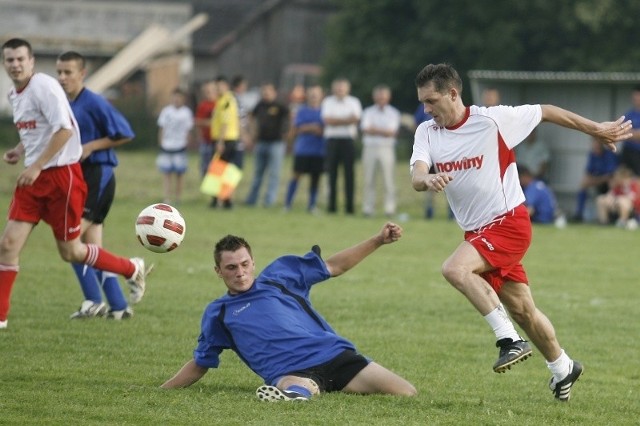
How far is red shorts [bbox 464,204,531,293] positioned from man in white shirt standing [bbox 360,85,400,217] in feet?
46.3

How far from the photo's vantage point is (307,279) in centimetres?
774

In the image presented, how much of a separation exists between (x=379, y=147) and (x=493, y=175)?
14.3m

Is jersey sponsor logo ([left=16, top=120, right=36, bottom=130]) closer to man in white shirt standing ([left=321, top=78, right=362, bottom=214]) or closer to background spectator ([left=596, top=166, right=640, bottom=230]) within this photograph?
man in white shirt standing ([left=321, top=78, right=362, bottom=214])

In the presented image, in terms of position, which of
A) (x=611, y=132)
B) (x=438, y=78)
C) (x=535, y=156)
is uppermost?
(x=438, y=78)

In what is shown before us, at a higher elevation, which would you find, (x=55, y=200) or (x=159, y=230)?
(x=55, y=200)

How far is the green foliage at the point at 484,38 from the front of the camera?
147ft

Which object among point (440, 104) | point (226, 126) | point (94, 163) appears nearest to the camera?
point (440, 104)

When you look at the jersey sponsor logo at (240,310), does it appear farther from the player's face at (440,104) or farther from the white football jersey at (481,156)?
the player's face at (440,104)

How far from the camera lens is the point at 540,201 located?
2152 centimetres

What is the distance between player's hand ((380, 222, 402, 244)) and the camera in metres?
7.44

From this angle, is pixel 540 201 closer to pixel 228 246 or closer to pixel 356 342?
pixel 356 342

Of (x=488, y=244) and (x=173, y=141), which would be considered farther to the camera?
(x=173, y=141)

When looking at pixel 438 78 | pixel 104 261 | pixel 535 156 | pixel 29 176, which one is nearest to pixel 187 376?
pixel 438 78

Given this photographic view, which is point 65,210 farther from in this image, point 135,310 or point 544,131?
point 544,131
